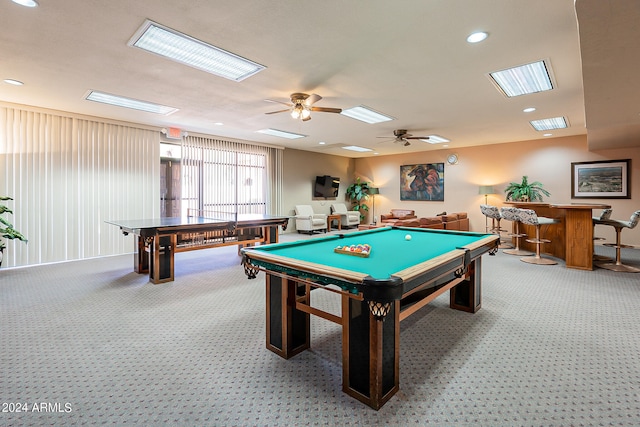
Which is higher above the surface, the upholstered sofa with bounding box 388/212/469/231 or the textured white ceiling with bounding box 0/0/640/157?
the textured white ceiling with bounding box 0/0/640/157

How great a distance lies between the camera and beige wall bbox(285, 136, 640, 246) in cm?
722

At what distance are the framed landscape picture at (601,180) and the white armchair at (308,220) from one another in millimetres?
6570

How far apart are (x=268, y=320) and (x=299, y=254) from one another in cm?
58

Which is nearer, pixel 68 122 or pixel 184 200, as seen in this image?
pixel 68 122

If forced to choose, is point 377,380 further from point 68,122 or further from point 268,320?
point 68,122

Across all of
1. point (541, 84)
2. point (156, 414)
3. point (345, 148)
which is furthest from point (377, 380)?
point (345, 148)

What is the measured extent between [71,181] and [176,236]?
292 centimetres

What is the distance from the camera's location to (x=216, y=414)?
1.66m

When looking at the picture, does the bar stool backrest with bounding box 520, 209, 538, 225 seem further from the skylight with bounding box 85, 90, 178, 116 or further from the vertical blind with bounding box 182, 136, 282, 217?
the skylight with bounding box 85, 90, 178, 116

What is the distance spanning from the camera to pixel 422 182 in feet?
32.9

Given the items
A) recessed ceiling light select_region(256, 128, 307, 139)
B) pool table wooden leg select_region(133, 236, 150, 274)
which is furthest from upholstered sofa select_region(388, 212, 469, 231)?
pool table wooden leg select_region(133, 236, 150, 274)

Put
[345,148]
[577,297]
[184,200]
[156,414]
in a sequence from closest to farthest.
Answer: [156,414] < [577,297] < [184,200] < [345,148]

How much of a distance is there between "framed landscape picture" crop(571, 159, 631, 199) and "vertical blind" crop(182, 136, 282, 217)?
307 inches

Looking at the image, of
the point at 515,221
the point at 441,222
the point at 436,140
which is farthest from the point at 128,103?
A: the point at 515,221
